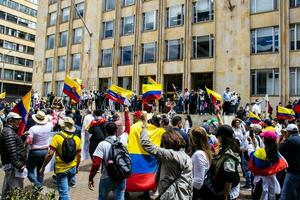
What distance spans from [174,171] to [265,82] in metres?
23.5

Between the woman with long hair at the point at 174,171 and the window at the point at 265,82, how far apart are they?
22847 millimetres

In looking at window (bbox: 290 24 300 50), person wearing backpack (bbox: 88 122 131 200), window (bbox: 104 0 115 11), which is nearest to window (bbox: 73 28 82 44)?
window (bbox: 104 0 115 11)

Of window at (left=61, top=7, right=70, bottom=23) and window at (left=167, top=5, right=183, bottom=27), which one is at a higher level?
window at (left=61, top=7, right=70, bottom=23)

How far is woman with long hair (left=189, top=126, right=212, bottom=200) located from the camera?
5.18 metres

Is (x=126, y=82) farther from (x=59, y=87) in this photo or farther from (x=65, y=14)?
(x=65, y=14)

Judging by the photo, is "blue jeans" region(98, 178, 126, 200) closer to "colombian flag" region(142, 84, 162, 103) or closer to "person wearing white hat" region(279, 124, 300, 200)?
"person wearing white hat" region(279, 124, 300, 200)

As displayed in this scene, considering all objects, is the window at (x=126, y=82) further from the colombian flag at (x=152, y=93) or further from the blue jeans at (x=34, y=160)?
the blue jeans at (x=34, y=160)

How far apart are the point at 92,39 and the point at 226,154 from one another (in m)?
35.5

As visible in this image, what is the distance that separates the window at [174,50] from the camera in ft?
103

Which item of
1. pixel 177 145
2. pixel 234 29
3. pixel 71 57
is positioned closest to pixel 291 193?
pixel 177 145

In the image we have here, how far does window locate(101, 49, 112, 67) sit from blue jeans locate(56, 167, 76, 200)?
30.4 metres

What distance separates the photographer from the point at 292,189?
6457mm

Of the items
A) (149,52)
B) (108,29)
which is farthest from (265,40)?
(108,29)

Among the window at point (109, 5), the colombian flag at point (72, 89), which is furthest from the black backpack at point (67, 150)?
the window at point (109, 5)
